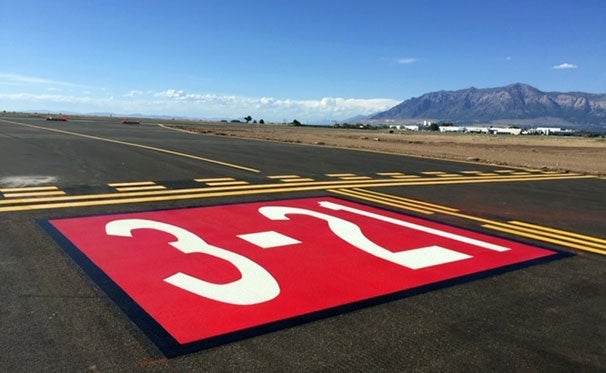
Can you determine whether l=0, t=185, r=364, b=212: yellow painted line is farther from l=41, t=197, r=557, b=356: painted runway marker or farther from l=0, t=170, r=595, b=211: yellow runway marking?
l=41, t=197, r=557, b=356: painted runway marker

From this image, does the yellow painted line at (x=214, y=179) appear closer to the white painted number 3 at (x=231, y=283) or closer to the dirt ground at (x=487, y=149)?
the white painted number 3 at (x=231, y=283)

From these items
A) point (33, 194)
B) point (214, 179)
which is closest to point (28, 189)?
point (33, 194)

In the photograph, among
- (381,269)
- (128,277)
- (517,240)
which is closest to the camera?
(128,277)

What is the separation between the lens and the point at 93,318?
4430 mm

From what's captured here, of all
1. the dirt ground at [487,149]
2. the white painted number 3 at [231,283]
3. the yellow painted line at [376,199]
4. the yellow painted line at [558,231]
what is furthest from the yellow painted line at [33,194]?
the dirt ground at [487,149]

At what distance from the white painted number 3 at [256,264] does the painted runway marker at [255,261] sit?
0.05ft

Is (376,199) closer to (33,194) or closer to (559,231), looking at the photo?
(559,231)

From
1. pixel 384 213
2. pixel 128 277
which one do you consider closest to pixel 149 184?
pixel 384 213

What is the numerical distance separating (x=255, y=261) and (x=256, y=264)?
0.12 m

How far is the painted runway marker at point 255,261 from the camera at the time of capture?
4.62 m

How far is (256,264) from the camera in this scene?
6145mm

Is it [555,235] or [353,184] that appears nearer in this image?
[555,235]

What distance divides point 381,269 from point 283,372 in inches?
112

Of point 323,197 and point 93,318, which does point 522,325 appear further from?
point 323,197
